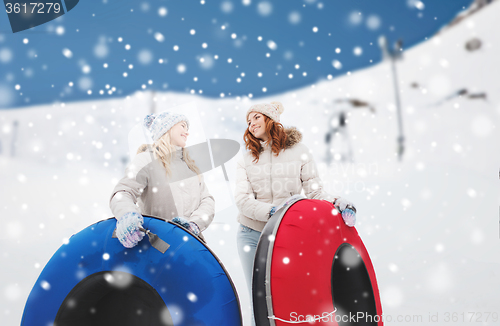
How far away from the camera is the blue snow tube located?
0.89 m

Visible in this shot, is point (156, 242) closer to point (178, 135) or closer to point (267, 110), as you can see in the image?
point (178, 135)

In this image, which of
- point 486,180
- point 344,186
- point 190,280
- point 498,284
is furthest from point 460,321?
point 190,280

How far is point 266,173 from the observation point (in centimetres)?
155

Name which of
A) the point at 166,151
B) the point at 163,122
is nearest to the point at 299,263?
the point at 166,151

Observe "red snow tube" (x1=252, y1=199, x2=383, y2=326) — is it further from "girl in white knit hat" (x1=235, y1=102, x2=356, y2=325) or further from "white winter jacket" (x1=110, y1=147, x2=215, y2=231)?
"white winter jacket" (x1=110, y1=147, x2=215, y2=231)

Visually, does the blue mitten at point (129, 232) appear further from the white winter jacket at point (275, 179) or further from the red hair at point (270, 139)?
the red hair at point (270, 139)

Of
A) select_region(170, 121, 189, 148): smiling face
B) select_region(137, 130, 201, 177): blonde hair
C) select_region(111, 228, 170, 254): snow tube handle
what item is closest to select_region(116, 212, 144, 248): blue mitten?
select_region(111, 228, 170, 254): snow tube handle

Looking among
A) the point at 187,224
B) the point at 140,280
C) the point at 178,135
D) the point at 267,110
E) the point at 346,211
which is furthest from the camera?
the point at 267,110

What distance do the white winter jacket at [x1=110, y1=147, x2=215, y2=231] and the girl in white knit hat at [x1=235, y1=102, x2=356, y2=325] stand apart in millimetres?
227

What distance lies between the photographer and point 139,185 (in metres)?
1.25

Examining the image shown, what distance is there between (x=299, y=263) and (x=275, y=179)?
1.94 ft

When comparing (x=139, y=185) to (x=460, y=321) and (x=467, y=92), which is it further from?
(x=467, y=92)

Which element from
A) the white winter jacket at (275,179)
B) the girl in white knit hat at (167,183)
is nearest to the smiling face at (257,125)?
the white winter jacket at (275,179)

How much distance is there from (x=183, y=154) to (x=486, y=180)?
395cm
